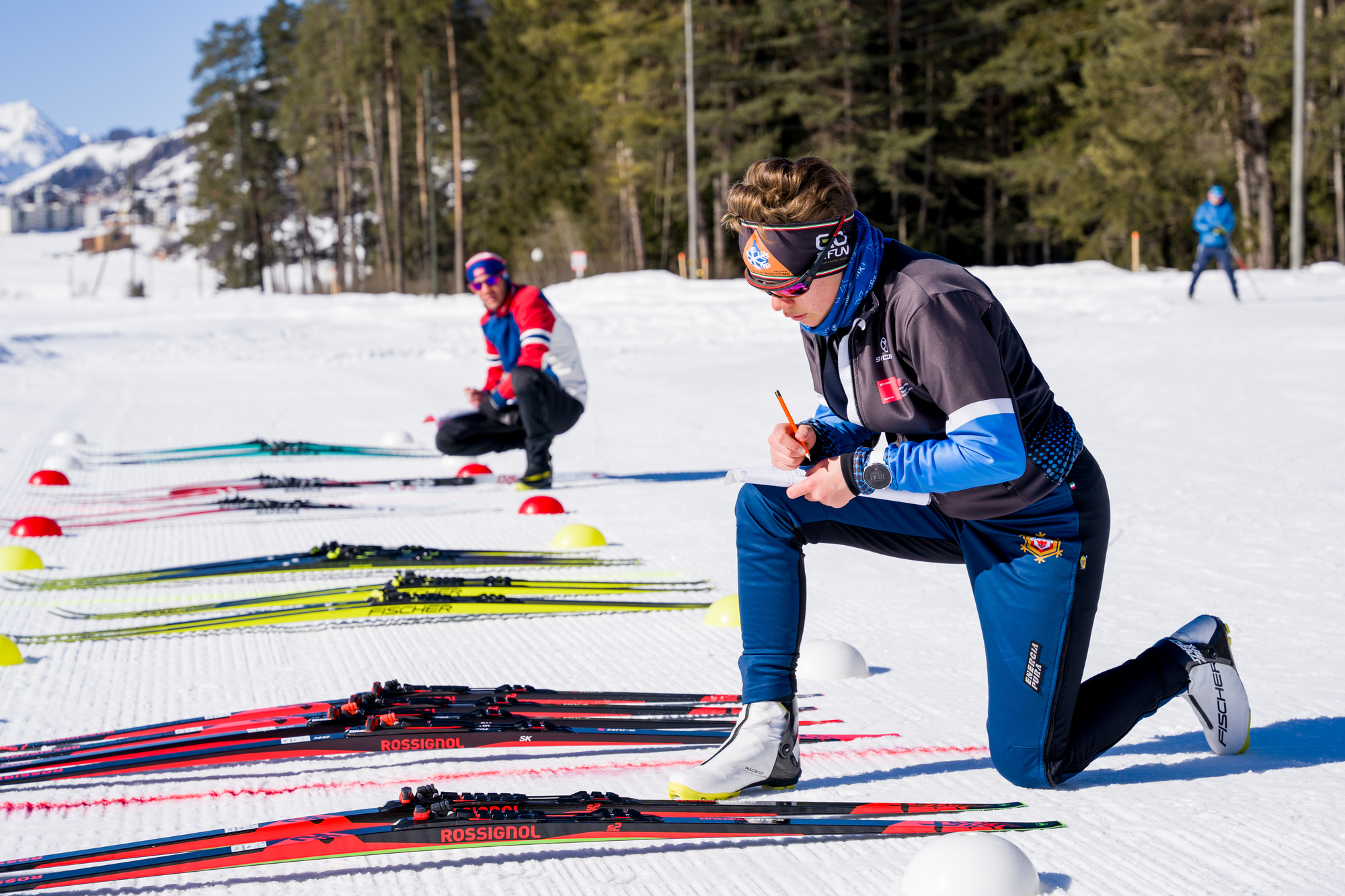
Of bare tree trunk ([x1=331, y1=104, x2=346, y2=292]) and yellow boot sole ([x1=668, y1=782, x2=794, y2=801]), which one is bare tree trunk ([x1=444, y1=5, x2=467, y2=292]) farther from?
yellow boot sole ([x1=668, y1=782, x2=794, y2=801])

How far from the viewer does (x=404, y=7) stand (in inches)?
1756

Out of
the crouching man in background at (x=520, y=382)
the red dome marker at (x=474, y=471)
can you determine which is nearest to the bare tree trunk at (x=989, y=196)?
the red dome marker at (x=474, y=471)

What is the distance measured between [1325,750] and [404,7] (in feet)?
153

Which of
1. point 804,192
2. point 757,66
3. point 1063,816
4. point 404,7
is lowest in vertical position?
point 1063,816

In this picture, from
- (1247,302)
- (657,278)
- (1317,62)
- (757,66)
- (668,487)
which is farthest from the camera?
(757,66)

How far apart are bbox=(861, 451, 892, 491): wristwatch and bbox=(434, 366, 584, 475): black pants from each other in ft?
15.8

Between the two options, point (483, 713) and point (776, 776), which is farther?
point (483, 713)

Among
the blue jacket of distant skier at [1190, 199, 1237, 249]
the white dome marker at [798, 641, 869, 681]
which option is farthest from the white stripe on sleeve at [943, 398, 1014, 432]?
the blue jacket of distant skier at [1190, 199, 1237, 249]

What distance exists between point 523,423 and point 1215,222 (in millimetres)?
12591

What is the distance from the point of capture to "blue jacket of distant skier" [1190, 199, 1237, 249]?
52.7 feet

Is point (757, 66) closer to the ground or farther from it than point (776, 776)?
farther from it

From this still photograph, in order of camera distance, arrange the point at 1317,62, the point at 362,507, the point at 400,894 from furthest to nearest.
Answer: the point at 1317,62 → the point at 362,507 → the point at 400,894

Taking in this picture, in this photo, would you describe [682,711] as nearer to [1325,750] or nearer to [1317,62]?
[1325,750]

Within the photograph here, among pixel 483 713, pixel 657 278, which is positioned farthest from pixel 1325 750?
pixel 657 278
